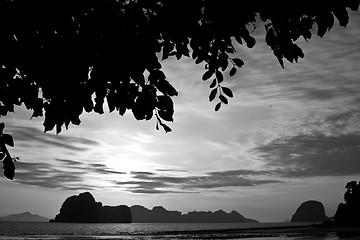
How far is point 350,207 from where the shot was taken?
9656cm

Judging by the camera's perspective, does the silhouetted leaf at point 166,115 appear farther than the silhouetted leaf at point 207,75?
No

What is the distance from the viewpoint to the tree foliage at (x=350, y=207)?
3765 inches

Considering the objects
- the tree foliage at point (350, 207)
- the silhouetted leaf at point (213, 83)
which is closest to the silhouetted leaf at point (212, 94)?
the silhouetted leaf at point (213, 83)

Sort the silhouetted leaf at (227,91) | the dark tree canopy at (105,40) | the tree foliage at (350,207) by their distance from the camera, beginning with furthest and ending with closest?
the tree foliage at (350,207) < the silhouetted leaf at (227,91) < the dark tree canopy at (105,40)

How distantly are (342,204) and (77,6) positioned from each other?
110296mm

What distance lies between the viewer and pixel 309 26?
13.9ft

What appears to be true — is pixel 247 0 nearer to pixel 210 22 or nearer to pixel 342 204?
pixel 210 22

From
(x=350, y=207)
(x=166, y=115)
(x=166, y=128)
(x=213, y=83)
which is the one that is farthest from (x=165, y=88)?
(x=350, y=207)

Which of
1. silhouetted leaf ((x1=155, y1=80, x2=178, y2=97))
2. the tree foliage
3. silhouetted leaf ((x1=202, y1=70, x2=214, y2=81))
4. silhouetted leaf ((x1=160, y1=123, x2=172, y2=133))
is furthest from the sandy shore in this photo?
silhouetted leaf ((x1=155, y1=80, x2=178, y2=97))

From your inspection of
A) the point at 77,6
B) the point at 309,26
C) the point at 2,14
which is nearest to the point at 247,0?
the point at 309,26

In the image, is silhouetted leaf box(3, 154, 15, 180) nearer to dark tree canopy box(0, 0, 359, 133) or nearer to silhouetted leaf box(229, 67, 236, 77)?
dark tree canopy box(0, 0, 359, 133)

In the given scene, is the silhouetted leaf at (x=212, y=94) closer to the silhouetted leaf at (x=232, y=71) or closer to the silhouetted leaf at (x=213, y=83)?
the silhouetted leaf at (x=213, y=83)

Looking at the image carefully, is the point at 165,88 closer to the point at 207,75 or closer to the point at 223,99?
the point at 207,75

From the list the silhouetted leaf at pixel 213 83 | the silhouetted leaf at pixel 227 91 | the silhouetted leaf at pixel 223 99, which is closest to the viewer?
the silhouetted leaf at pixel 227 91
